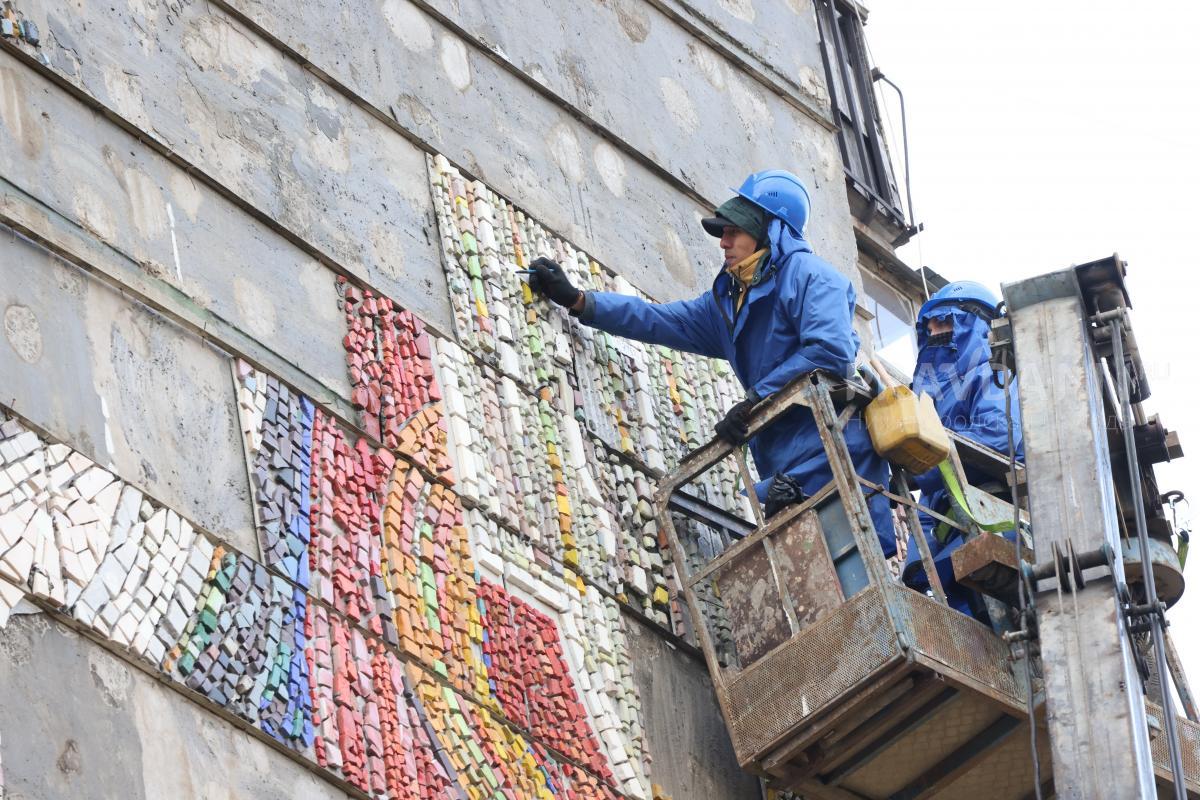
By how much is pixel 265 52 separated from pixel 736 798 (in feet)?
10.5

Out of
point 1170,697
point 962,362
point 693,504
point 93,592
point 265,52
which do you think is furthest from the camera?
point 962,362

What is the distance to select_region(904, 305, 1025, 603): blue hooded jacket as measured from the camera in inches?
371

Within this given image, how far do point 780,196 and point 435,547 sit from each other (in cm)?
226

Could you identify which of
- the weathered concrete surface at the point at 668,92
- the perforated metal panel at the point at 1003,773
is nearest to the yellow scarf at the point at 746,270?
the weathered concrete surface at the point at 668,92

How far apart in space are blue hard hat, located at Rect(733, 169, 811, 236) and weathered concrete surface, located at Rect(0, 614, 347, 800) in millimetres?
3414

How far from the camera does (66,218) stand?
726 cm

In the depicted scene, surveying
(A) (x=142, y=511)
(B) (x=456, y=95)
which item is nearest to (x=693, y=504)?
(B) (x=456, y=95)

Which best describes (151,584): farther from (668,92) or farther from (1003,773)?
(668,92)

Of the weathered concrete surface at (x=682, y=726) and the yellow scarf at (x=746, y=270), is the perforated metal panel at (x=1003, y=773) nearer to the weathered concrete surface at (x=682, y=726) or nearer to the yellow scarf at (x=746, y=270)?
the weathered concrete surface at (x=682, y=726)

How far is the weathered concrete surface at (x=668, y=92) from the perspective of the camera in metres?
10.3

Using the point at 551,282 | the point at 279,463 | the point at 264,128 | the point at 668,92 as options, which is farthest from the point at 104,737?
the point at 668,92

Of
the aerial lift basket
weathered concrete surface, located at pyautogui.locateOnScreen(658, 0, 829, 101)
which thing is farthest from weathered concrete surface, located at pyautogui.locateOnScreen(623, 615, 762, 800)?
weathered concrete surface, located at pyautogui.locateOnScreen(658, 0, 829, 101)

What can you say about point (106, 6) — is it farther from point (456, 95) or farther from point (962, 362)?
point (962, 362)

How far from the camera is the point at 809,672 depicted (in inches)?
316
